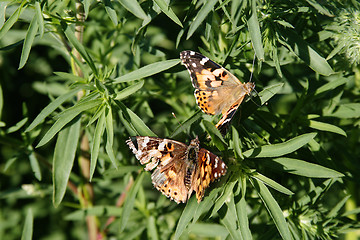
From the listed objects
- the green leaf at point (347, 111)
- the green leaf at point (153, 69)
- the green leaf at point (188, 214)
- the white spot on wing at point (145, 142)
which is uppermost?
the green leaf at point (153, 69)

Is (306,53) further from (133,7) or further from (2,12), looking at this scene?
(2,12)

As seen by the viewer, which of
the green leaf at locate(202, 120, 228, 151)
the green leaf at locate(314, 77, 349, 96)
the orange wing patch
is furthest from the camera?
the green leaf at locate(314, 77, 349, 96)

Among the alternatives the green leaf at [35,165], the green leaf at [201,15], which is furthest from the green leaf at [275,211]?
the green leaf at [35,165]

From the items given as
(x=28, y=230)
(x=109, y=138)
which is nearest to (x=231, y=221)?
(x=109, y=138)

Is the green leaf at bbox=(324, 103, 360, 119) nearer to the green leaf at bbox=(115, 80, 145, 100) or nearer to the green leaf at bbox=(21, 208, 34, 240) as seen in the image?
the green leaf at bbox=(115, 80, 145, 100)

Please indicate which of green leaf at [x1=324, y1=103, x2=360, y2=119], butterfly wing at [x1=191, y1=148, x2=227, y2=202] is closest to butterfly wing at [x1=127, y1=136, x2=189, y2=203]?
butterfly wing at [x1=191, y1=148, x2=227, y2=202]

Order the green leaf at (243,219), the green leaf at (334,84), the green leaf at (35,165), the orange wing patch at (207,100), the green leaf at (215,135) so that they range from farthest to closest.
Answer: the green leaf at (35,165), the green leaf at (334,84), the orange wing patch at (207,100), the green leaf at (243,219), the green leaf at (215,135)

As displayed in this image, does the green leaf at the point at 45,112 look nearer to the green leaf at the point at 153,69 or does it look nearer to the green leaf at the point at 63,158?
the green leaf at the point at 63,158
